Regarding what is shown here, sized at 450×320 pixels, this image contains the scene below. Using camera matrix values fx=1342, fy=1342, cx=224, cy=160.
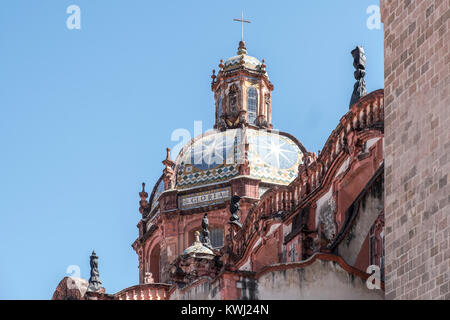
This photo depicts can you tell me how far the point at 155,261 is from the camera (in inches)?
2406

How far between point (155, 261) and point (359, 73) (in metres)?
27.9

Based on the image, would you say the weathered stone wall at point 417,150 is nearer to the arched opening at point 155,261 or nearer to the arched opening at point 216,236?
the arched opening at point 216,236

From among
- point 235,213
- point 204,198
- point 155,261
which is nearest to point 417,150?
point 235,213

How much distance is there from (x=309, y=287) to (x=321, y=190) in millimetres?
8083

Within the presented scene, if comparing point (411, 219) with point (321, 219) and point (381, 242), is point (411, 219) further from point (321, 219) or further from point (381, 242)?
point (321, 219)

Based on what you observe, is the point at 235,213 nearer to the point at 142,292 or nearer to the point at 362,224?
the point at 142,292

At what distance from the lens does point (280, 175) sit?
5875 centimetres

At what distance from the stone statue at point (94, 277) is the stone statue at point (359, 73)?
15.1 metres

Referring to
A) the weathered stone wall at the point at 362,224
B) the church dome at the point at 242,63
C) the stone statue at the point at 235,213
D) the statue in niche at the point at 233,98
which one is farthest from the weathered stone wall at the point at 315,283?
the church dome at the point at 242,63

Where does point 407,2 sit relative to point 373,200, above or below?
above

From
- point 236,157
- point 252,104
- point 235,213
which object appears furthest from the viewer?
point 252,104

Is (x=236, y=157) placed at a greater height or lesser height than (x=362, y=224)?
greater
